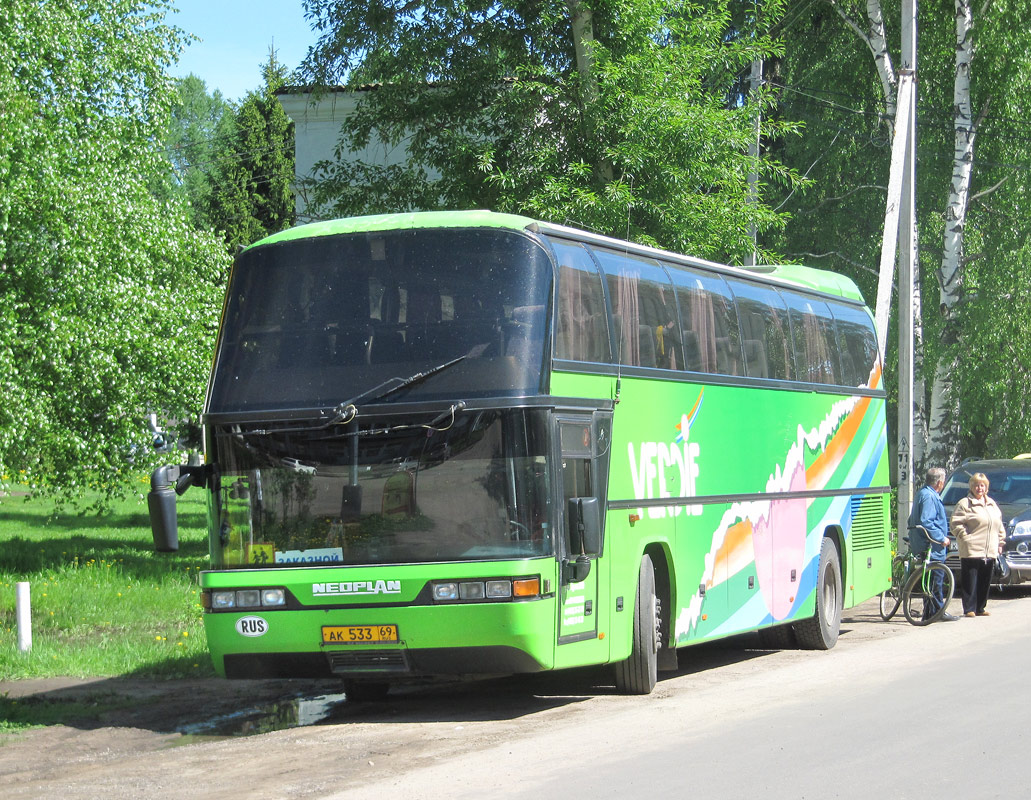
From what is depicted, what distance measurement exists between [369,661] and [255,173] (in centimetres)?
5698

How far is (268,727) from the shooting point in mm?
10969

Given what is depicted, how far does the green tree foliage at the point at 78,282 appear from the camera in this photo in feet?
68.1

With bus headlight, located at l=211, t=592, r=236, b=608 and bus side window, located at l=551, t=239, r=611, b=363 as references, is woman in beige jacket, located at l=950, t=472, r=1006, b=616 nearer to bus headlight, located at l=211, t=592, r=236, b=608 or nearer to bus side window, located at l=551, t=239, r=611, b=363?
bus side window, located at l=551, t=239, r=611, b=363

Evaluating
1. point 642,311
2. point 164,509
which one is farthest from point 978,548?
point 164,509

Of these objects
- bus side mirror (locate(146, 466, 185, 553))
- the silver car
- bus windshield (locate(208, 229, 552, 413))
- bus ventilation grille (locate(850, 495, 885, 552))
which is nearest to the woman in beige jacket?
bus ventilation grille (locate(850, 495, 885, 552))

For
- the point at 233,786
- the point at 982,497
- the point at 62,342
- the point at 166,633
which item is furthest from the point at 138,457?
the point at 233,786

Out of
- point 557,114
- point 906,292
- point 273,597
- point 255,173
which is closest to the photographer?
point 273,597

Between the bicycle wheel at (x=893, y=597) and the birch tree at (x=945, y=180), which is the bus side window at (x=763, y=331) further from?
the birch tree at (x=945, y=180)

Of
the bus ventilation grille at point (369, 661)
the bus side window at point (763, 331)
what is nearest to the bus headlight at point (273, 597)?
the bus ventilation grille at point (369, 661)

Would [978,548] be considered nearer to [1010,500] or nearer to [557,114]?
[1010,500]

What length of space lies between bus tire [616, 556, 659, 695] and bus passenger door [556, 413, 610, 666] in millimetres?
693

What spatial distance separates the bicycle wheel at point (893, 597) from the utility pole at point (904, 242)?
7.47 ft

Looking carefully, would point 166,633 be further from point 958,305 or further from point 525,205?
point 958,305

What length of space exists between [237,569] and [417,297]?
92.3 inches
